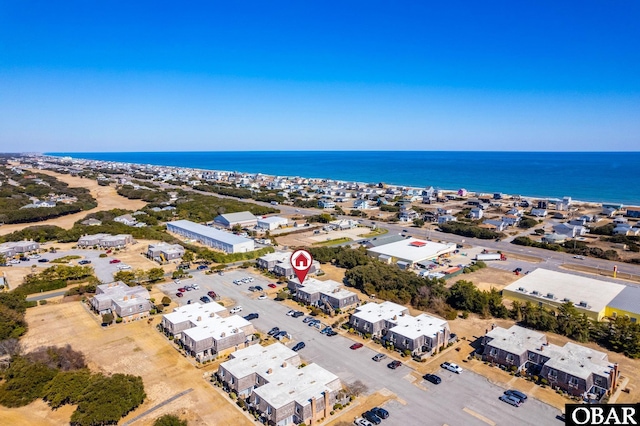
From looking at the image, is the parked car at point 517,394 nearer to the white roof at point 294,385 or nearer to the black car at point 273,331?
the white roof at point 294,385

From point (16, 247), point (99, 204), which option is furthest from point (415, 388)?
point (99, 204)

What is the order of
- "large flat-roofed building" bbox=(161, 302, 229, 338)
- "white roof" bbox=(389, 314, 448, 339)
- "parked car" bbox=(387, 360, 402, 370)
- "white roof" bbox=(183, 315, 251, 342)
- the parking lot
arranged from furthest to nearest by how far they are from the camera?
"large flat-roofed building" bbox=(161, 302, 229, 338) < "white roof" bbox=(389, 314, 448, 339) < "white roof" bbox=(183, 315, 251, 342) < "parked car" bbox=(387, 360, 402, 370) < the parking lot

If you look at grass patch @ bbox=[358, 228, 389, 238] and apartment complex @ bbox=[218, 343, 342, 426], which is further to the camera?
grass patch @ bbox=[358, 228, 389, 238]

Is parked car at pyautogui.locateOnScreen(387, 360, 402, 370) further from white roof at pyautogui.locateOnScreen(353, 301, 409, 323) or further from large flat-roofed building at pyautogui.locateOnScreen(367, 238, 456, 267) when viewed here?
large flat-roofed building at pyautogui.locateOnScreen(367, 238, 456, 267)

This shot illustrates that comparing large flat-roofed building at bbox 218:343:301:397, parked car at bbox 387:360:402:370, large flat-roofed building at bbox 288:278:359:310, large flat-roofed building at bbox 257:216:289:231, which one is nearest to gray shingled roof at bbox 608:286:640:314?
parked car at bbox 387:360:402:370

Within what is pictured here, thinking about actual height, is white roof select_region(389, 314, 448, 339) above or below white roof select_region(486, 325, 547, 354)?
below

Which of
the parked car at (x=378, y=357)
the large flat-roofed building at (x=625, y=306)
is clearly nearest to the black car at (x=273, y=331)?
the parked car at (x=378, y=357)

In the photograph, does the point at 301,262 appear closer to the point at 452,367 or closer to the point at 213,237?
the point at 452,367
